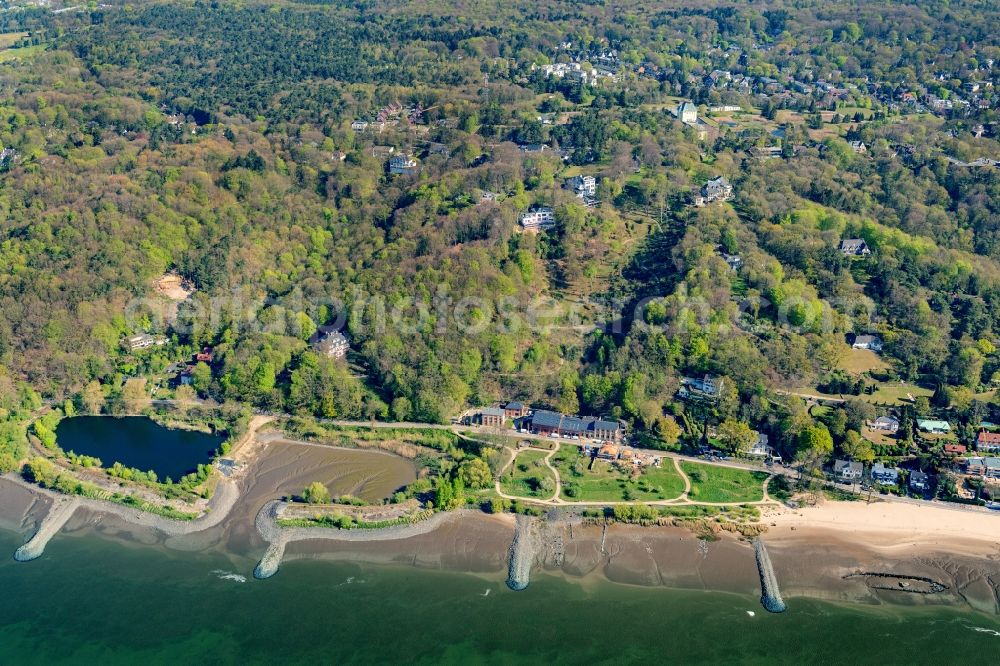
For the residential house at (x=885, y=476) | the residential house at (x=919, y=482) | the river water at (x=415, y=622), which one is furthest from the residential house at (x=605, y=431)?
the residential house at (x=919, y=482)

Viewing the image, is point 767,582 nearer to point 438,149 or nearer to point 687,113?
point 438,149

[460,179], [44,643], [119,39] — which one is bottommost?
[44,643]

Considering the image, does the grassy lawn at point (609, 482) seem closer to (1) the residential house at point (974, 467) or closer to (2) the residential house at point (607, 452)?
(2) the residential house at point (607, 452)

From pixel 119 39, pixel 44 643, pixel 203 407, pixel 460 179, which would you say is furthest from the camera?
pixel 119 39

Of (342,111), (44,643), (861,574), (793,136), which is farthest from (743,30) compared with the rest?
(44,643)

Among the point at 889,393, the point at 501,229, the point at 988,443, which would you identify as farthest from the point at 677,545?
the point at 501,229

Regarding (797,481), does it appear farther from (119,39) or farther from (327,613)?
(119,39)

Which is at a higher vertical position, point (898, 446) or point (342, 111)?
point (342, 111)
